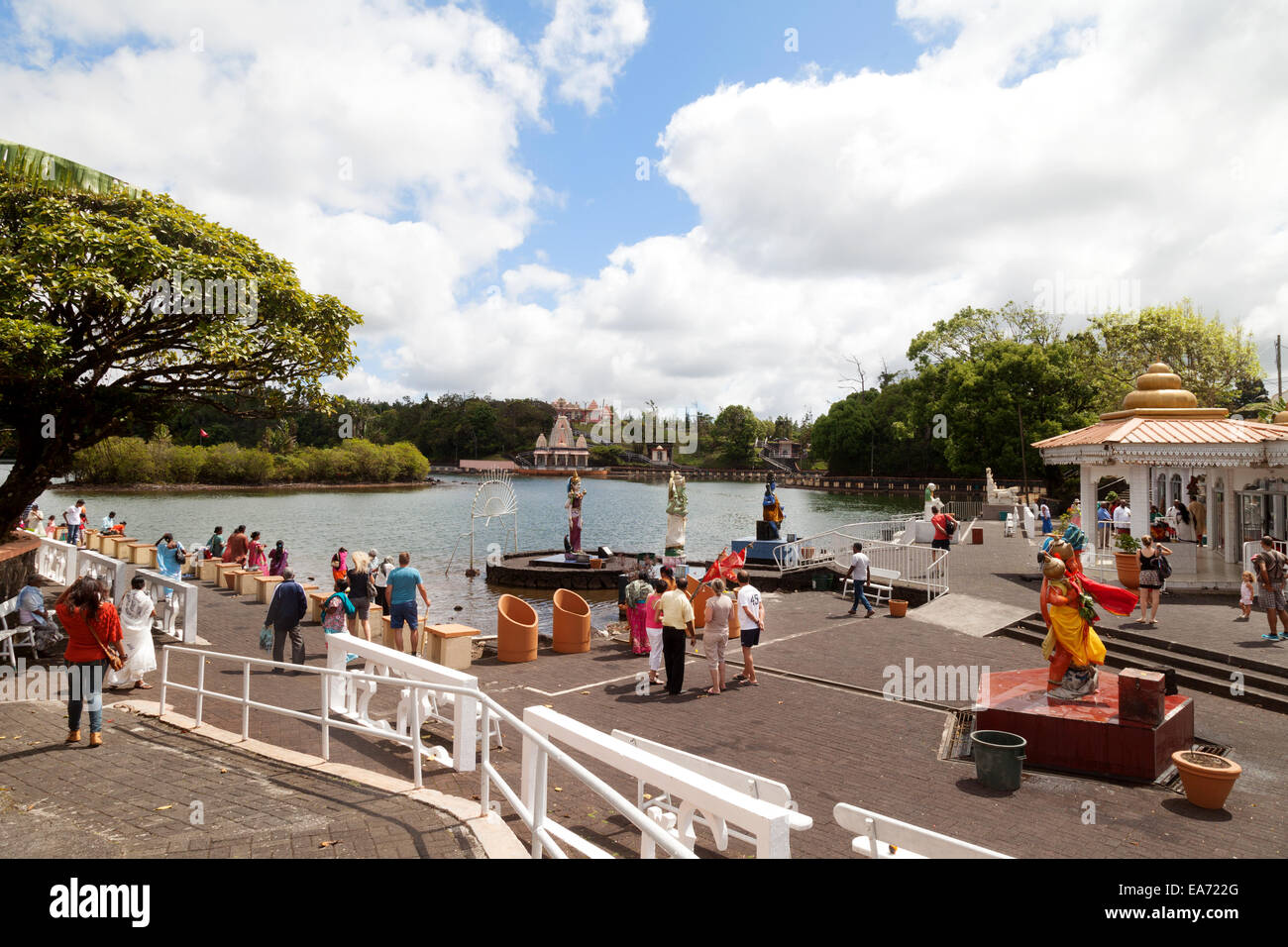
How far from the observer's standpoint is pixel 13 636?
461 inches

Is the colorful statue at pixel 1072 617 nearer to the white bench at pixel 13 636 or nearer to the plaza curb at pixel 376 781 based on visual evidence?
the plaza curb at pixel 376 781

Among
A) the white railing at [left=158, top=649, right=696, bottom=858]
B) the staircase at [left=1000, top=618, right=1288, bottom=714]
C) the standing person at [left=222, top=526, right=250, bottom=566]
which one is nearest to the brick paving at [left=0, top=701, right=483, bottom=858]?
the white railing at [left=158, top=649, right=696, bottom=858]

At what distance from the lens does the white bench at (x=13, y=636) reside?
1102 cm

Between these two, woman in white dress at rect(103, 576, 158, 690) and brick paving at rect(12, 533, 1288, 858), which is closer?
brick paving at rect(12, 533, 1288, 858)

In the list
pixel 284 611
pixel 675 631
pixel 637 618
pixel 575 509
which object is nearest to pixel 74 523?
pixel 575 509

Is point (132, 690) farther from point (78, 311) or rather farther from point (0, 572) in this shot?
point (78, 311)

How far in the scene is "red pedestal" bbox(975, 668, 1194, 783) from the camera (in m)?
7.92

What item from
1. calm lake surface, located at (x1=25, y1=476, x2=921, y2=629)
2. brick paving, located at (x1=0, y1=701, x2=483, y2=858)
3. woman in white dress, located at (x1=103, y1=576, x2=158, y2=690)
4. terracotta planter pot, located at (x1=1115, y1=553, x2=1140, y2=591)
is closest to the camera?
brick paving, located at (x1=0, y1=701, x2=483, y2=858)

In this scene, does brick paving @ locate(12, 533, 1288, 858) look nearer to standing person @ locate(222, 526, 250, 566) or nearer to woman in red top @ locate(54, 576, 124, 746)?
woman in red top @ locate(54, 576, 124, 746)

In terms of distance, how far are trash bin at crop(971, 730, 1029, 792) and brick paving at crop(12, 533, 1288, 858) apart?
15 cm

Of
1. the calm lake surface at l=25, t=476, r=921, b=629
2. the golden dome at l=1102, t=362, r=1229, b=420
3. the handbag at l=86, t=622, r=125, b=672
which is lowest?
the calm lake surface at l=25, t=476, r=921, b=629

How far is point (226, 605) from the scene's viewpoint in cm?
1791

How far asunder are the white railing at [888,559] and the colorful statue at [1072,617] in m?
9.37

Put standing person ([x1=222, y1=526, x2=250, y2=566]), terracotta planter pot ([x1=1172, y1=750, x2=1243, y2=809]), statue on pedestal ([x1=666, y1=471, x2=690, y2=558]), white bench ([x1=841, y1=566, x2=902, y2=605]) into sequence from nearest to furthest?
terracotta planter pot ([x1=1172, y1=750, x2=1243, y2=809]) < white bench ([x1=841, y1=566, x2=902, y2=605]) < standing person ([x1=222, y1=526, x2=250, y2=566]) < statue on pedestal ([x1=666, y1=471, x2=690, y2=558])
